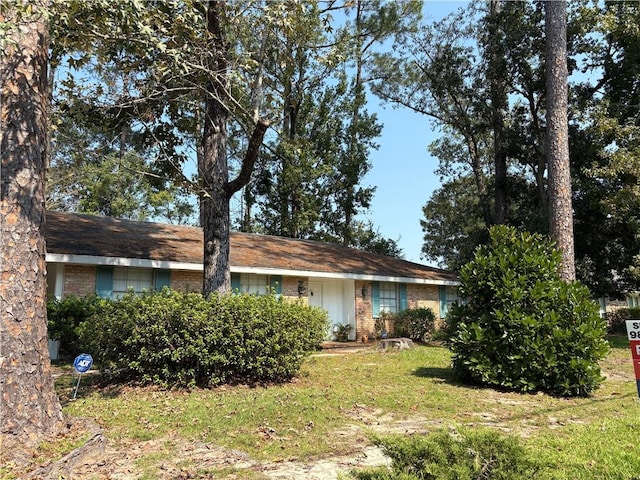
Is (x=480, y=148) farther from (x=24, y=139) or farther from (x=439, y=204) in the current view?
(x=24, y=139)

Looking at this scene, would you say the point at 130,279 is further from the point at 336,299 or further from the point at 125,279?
the point at 336,299

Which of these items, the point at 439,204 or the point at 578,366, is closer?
the point at 578,366

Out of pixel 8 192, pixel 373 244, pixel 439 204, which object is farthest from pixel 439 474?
pixel 439 204

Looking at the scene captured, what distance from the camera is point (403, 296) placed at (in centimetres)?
1956

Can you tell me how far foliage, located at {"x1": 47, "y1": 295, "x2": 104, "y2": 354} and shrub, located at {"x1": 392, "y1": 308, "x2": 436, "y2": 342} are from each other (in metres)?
11.1

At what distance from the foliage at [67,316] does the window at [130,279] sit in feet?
4.18

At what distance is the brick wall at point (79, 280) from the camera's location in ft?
39.7

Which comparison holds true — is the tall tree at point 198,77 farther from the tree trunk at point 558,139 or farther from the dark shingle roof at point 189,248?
the tree trunk at point 558,139

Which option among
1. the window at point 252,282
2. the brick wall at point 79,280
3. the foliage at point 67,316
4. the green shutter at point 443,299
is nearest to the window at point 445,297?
the green shutter at point 443,299

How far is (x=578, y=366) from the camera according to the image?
782 cm

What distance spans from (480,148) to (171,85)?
23.9 meters

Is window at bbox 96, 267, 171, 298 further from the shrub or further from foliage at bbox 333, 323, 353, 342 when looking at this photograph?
the shrub

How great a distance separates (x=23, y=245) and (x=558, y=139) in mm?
12261

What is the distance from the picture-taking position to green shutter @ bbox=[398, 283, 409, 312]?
1945cm
